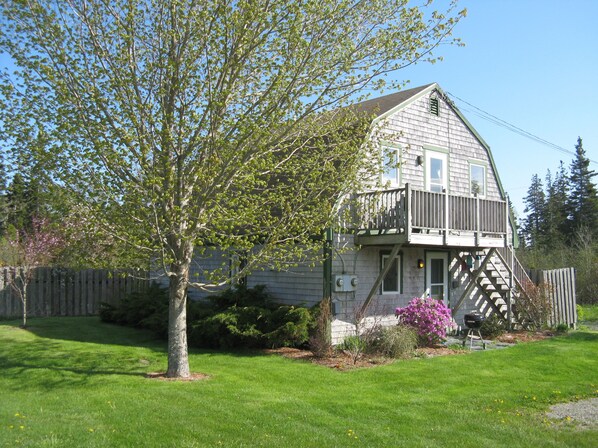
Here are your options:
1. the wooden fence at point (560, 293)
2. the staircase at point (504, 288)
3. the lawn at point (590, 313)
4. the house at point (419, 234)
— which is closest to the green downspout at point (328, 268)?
the house at point (419, 234)

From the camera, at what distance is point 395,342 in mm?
12500

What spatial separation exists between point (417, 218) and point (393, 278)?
240 cm

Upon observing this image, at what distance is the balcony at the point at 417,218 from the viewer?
13047 millimetres

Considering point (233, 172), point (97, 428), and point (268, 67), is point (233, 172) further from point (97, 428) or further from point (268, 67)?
point (97, 428)

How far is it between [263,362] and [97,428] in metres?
5.11

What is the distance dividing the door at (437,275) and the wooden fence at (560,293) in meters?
3.16

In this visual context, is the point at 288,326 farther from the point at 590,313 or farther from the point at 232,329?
the point at 590,313

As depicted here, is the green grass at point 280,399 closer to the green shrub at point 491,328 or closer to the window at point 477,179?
the green shrub at point 491,328

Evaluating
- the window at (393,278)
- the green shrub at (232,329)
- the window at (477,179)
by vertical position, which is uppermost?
the window at (477,179)

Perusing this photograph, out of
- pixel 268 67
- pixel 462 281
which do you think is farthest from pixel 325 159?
pixel 462 281

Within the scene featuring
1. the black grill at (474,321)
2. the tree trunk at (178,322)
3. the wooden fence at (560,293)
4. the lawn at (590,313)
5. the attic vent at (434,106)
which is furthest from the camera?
the lawn at (590,313)

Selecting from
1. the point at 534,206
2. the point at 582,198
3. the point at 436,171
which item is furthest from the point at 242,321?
the point at 534,206

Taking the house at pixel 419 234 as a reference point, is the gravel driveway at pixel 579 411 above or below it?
below

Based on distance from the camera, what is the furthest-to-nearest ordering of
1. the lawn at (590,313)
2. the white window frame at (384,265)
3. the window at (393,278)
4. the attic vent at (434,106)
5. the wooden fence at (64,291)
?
the lawn at (590,313)
the wooden fence at (64,291)
the attic vent at (434,106)
the window at (393,278)
the white window frame at (384,265)
